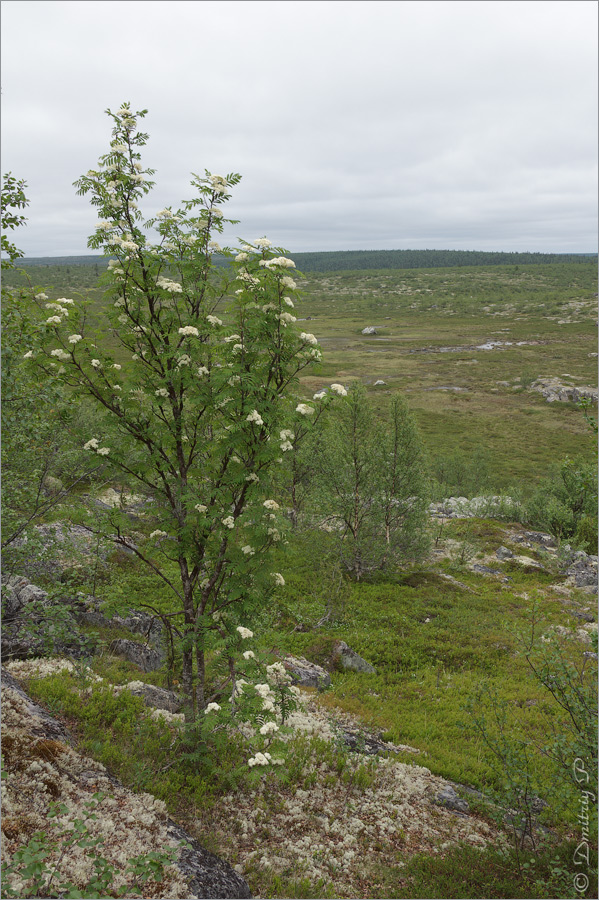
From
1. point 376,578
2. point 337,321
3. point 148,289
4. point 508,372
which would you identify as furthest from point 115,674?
point 337,321

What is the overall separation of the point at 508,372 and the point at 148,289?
97642mm

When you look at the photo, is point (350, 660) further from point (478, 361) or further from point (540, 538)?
point (478, 361)

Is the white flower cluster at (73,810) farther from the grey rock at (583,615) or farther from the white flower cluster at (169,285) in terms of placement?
the grey rock at (583,615)

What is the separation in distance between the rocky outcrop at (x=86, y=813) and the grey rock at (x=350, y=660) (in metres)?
9.19

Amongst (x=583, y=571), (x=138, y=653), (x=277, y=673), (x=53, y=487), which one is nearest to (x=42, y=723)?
(x=277, y=673)

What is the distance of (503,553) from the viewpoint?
28156 mm

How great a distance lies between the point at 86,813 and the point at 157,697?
3879mm

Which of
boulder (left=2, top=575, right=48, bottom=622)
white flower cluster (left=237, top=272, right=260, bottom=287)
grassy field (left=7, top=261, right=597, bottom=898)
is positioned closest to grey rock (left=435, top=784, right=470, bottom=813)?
grassy field (left=7, top=261, right=597, bottom=898)

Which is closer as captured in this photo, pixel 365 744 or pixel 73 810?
pixel 73 810

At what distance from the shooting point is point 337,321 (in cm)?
15438

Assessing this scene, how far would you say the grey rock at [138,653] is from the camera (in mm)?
12437

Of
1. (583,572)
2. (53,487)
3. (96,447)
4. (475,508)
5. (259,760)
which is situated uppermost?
(96,447)

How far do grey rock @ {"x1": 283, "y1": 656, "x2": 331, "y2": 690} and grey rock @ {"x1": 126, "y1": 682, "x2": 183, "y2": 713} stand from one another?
3.99 metres

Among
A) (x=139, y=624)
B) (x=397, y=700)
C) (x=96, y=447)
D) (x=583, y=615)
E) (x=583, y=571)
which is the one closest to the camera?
(x=96, y=447)
